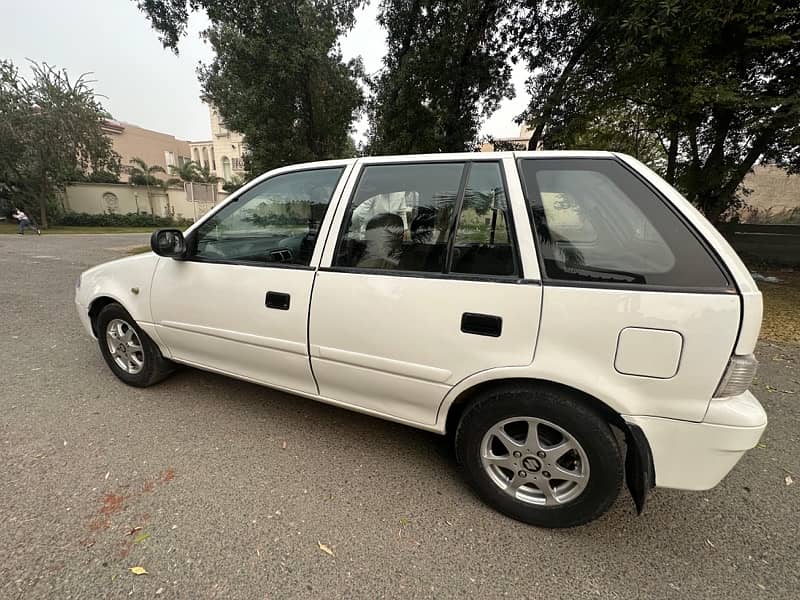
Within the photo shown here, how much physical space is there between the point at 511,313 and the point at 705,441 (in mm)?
942

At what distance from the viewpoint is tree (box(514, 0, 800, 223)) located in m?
5.32

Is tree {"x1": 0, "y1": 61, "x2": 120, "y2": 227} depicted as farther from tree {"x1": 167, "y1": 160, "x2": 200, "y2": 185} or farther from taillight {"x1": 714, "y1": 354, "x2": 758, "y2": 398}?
taillight {"x1": 714, "y1": 354, "x2": 758, "y2": 398}

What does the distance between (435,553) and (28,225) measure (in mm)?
27061

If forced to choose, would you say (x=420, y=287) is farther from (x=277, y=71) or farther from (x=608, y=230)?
(x=277, y=71)

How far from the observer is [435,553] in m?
1.72

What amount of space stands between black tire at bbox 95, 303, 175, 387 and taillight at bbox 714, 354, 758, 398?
359cm

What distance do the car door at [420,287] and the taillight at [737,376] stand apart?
0.73 m

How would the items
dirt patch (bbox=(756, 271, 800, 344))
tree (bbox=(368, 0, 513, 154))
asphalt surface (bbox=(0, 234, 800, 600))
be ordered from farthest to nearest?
tree (bbox=(368, 0, 513, 154)) < dirt patch (bbox=(756, 271, 800, 344)) < asphalt surface (bbox=(0, 234, 800, 600))

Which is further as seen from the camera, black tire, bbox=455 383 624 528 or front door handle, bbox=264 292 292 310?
front door handle, bbox=264 292 292 310

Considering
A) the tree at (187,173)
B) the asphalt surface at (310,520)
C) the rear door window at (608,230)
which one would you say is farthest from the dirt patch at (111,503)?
the tree at (187,173)

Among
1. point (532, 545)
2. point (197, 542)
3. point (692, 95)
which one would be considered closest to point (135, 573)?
point (197, 542)

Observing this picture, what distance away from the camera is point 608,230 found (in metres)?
1.63

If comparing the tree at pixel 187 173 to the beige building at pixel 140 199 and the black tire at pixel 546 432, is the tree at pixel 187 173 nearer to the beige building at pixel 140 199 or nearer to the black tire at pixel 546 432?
the beige building at pixel 140 199

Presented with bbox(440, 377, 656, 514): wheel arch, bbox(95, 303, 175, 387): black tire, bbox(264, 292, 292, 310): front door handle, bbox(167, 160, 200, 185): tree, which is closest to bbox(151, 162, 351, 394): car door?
bbox(264, 292, 292, 310): front door handle
